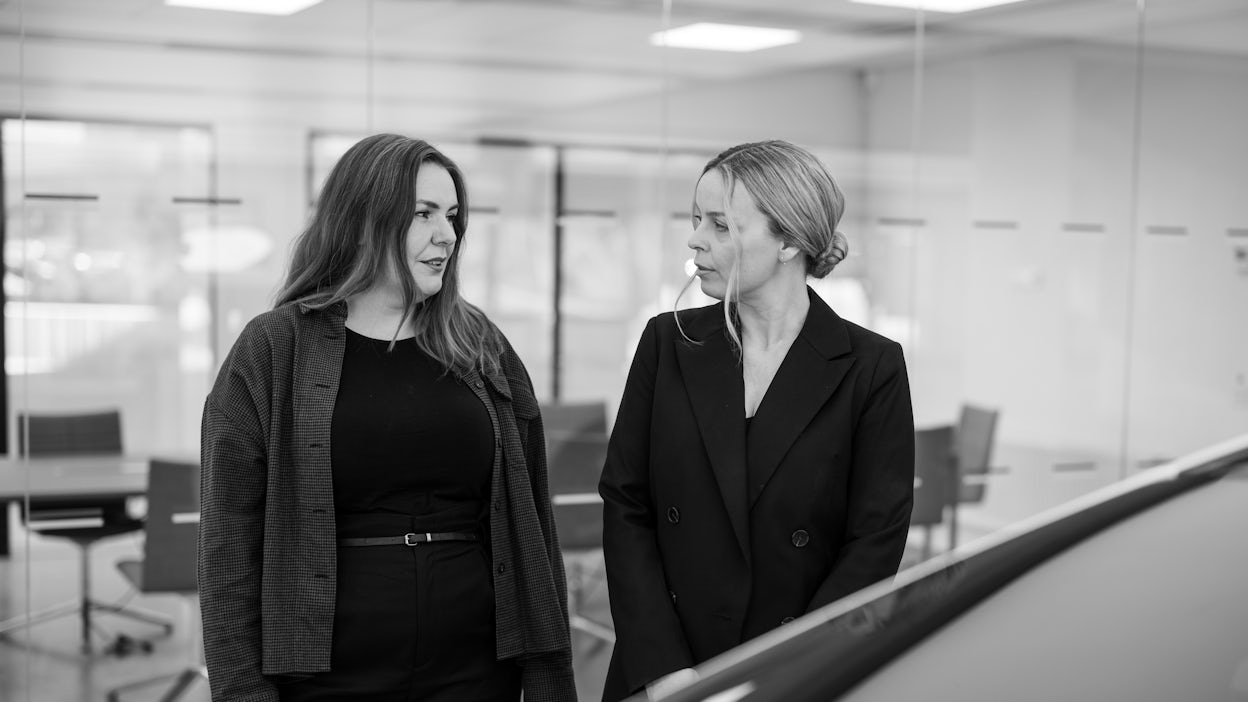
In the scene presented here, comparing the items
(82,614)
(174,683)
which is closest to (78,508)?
(82,614)

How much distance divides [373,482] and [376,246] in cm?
36

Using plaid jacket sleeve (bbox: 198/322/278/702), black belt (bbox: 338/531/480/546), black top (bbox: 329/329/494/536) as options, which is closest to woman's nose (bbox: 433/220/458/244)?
black top (bbox: 329/329/494/536)

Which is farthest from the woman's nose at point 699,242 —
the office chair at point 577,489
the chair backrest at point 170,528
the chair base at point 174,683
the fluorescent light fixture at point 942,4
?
the fluorescent light fixture at point 942,4

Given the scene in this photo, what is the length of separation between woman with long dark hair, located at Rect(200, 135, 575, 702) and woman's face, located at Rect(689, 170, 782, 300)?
0.40m

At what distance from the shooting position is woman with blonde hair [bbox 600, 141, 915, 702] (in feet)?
6.07

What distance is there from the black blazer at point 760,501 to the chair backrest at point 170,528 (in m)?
2.40

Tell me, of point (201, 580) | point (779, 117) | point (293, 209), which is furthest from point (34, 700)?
point (779, 117)

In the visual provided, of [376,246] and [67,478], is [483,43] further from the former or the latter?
[376,246]

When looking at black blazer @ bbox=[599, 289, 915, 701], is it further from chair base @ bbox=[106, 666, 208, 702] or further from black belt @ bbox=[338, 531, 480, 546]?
chair base @ bbox=[106, 666, 208, 702]

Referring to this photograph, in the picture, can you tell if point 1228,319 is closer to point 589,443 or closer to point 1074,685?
point 589,443

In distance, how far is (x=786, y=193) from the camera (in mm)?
1854

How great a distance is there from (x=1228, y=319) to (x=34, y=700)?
16.8 feet

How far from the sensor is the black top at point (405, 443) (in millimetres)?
1916

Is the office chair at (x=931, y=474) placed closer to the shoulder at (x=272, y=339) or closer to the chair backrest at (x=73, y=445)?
the chair backrest at (x=73, y=445)
